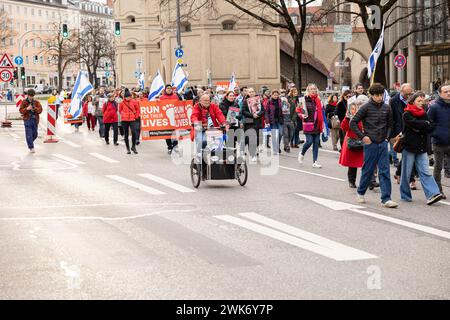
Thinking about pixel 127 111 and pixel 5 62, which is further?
pixel 5 62

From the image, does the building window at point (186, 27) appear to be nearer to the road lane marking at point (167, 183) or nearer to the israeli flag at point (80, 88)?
the israeli flag at point (80, 88)

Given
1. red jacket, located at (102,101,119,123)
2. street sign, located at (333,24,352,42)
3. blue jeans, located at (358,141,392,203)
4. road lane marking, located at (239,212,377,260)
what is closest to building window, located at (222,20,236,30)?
red jacket, located at (102,101,119,123)

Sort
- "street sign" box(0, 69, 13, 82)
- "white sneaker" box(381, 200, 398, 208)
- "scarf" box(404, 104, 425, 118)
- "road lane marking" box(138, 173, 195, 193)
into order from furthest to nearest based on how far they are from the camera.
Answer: "street sign" box(0, 69, 13, 82) → "road lane marking" box(138, 173, 195, 193) → "scarf" box(404, 104, 425, 118) → "white sneaker" box(381, 200, 398, 208)

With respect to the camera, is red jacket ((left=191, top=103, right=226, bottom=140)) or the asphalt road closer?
the asphalt road

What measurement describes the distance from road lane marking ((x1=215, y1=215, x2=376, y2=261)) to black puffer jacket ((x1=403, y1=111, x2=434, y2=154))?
3.41 meters

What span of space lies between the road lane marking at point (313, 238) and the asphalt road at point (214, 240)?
1cm

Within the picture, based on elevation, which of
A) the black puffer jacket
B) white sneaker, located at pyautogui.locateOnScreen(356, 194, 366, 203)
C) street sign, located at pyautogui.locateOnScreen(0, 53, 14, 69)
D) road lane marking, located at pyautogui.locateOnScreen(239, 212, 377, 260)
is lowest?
road lane marking, located at pyautogui.locateOnScreen(239, 212, 377, 260)

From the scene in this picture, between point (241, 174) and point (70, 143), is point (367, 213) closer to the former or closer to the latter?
point (241, 174)

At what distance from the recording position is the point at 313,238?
395 inches

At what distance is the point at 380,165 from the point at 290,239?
11.5ft

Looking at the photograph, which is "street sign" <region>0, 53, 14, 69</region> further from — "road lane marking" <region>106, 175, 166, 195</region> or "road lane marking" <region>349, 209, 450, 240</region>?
"road lane marking" <region>349, 209, 450, 240</region>

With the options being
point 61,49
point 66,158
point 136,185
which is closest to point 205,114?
point 136,185

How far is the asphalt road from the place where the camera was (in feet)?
24.6
